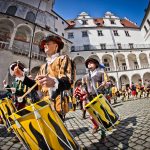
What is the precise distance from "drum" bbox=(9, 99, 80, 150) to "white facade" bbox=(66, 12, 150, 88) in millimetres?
25095

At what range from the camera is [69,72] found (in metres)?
2.01

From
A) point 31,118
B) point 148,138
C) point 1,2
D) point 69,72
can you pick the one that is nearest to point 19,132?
point 31,118

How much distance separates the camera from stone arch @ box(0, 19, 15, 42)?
19.0m

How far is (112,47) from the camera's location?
1264 inches

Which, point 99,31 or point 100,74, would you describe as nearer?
point 100,74

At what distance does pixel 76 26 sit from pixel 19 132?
112ft

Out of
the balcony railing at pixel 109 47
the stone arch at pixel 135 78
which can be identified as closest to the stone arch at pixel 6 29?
the balcony railing at pixel 109 47

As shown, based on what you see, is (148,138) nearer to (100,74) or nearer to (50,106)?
(100,74)

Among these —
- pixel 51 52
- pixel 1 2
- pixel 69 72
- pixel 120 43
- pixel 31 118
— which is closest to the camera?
pixel 31 118

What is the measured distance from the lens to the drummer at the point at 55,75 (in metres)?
1.66

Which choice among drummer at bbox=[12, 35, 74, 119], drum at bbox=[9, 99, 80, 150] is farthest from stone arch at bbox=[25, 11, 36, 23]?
drum at bbox=[9, 99, 80, 150]

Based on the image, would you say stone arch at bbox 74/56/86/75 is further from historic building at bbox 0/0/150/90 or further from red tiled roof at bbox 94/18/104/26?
red tiled roof at bbox 94/18/104/26

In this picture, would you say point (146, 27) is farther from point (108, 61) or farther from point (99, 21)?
point (108, 61)

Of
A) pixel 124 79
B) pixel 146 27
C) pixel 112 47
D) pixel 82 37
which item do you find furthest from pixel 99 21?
pixel 124 79
